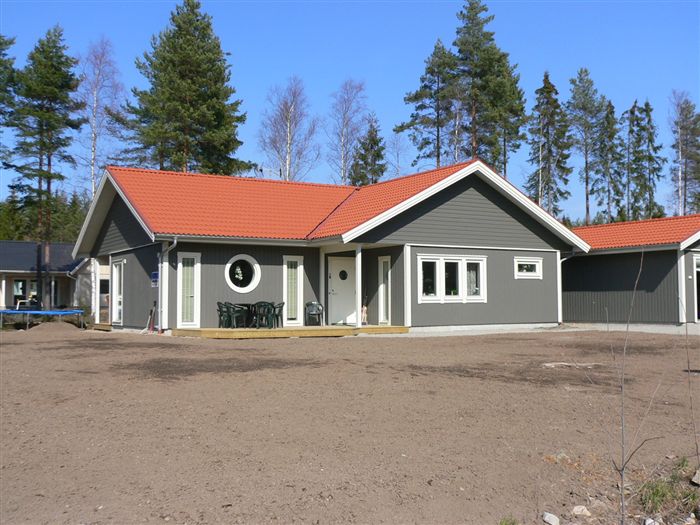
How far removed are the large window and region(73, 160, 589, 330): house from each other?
34 millimetres

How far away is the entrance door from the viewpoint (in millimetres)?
21297

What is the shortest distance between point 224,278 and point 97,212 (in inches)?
268

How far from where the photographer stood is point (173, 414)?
7.75 metres

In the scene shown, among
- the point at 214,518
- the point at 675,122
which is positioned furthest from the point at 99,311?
the point at 675,122

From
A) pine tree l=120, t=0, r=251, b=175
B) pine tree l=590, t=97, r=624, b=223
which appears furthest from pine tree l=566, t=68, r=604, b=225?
pine tree l=120, t=0, r=251, b=175

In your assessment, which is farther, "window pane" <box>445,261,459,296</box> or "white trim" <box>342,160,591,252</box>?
"window pane" <box>445,261,459,296</box>

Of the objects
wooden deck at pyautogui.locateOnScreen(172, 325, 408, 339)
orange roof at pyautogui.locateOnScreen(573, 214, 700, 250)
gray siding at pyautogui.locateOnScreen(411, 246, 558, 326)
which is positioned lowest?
wooden deck at pyautogui.locateOnScreen(172, 325, 408, 339)

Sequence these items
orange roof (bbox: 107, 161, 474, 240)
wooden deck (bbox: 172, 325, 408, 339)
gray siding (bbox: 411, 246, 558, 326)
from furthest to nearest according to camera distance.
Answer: gray siding (bbox: 411, 246, 558, 326) → orange roof (bbox: 107, 161, 474, 240) → wooden deck (bbox: 172, 325, 408, 339)

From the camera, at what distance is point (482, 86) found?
3909 cm

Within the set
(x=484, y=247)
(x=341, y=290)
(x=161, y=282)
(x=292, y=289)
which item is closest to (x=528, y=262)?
(x=484, y=247)

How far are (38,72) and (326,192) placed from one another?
63.6ft

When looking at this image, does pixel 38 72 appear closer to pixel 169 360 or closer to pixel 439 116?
pixel 439 116

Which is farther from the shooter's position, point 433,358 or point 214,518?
point 433,358

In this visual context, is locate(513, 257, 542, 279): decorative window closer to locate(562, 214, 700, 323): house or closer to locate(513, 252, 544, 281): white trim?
locate(513, 252, 544, 281): white trim
